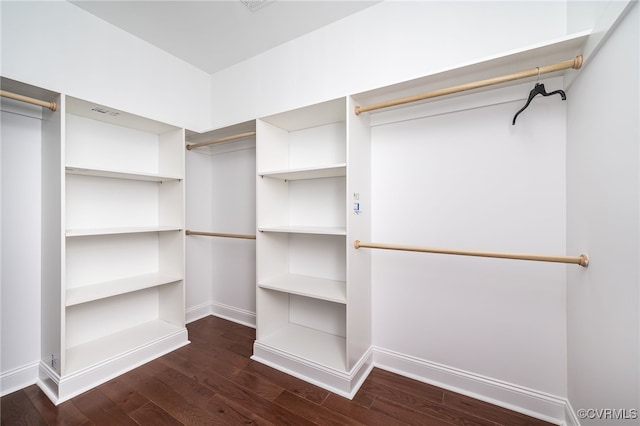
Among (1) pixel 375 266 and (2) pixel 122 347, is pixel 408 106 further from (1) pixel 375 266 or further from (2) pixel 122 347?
(2) pixel 122 347

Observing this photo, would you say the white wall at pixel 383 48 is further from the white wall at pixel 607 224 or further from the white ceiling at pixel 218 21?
the white wall at pixel 607 224

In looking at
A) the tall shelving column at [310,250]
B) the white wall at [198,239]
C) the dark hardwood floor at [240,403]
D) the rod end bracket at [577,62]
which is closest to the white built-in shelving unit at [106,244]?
the dark hardwood floor at [240,403]

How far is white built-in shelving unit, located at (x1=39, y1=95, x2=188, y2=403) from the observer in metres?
1.71

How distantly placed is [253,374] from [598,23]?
269 centimetres

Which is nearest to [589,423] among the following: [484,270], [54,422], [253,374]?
[484,270]

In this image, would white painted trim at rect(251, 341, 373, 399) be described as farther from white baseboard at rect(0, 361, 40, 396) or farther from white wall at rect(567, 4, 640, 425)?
white baseboard at rect(0, 361, 40, 396)

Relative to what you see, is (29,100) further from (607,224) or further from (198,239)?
(607,224)

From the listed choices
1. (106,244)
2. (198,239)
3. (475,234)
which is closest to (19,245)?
(106,244)

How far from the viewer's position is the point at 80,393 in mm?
1694

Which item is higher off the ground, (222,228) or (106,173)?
(106,173)

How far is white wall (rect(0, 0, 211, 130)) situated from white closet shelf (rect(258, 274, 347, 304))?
178 centimetres

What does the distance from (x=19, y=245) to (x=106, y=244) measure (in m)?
0.49

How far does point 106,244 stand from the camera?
2191 millimetres

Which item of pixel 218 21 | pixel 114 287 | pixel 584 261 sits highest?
pixel 218 21
